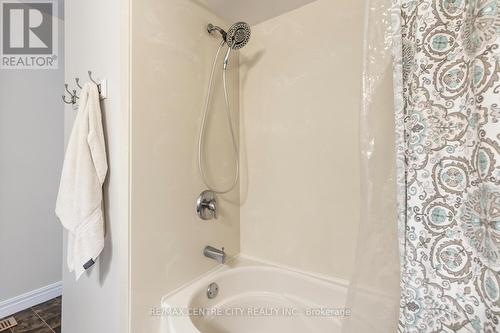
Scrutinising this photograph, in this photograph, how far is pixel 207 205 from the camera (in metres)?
1.31

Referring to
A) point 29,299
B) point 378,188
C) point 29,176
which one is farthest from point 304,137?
point 29,299

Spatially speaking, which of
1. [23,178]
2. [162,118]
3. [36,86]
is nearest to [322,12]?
[162,118]

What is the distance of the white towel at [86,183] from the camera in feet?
3.25

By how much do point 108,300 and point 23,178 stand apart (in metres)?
1.71

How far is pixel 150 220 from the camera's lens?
3.37 feet

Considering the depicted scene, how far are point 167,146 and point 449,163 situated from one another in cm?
106

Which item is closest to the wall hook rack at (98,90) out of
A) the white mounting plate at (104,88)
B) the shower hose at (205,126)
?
the white mounting plate at (104,88)

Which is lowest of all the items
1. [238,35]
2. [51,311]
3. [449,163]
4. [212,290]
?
[51,311]

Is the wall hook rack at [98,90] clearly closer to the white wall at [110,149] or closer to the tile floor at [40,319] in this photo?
the white wall at [110,149]

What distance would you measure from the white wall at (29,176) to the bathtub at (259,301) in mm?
1840

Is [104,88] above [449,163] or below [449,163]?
above

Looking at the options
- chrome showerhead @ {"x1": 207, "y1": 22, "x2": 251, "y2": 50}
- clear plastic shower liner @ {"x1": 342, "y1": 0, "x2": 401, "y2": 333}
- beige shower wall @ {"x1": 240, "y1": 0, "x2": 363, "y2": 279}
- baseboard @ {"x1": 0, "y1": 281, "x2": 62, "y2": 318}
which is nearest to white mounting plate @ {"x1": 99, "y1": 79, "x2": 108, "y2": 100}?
chrome showerhead @ {"x1": 207, "y1": 22, "x2": 251, "y2": 50}

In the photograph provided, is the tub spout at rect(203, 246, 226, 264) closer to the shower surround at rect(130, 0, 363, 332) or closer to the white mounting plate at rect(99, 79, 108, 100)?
the shower surround at rect(130, 0, 363, 332)

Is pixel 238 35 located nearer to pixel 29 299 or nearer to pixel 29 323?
pixel 29 323
